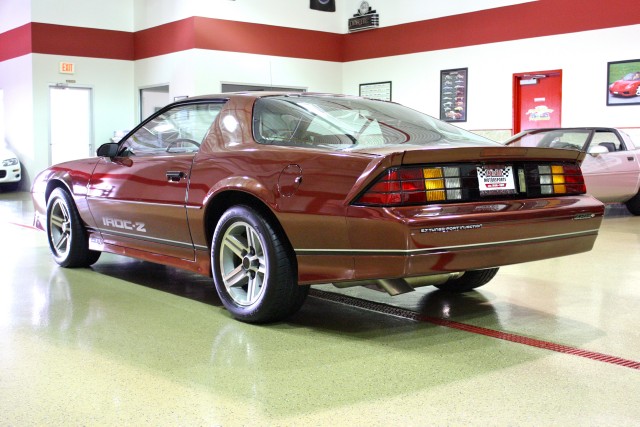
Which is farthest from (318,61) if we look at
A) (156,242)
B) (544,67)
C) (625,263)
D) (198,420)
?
(198,420)

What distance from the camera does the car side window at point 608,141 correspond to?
10023 mm

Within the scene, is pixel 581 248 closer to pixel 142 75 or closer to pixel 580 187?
pixel 580 187

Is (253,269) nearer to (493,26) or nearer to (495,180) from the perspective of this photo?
(495,180)

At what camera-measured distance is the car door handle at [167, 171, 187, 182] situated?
13.6ft

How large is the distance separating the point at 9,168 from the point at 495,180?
13743mm

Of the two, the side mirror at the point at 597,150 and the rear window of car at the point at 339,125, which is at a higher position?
the rear window of car at the point at 339,125

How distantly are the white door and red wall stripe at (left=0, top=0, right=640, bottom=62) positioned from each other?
0.87 metres

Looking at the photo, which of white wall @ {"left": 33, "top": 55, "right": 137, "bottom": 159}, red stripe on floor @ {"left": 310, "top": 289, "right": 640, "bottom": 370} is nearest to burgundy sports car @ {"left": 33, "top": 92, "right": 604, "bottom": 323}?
red stripe on floor @ {"left": 310, "top": 289, "right": 640, "bottom": 370}

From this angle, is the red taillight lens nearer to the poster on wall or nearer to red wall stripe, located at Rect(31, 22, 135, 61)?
the poster on wall

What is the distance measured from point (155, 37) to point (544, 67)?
7808 mm

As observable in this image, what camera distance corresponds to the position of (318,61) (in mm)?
16375

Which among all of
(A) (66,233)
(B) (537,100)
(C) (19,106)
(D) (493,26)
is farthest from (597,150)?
(C) (19,106)

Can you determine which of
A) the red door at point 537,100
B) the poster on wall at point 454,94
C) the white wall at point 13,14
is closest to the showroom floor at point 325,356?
the red door at point 537,100

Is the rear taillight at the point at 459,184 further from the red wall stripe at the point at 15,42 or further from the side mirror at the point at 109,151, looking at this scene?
the red wall stripe at the point at 15,42
